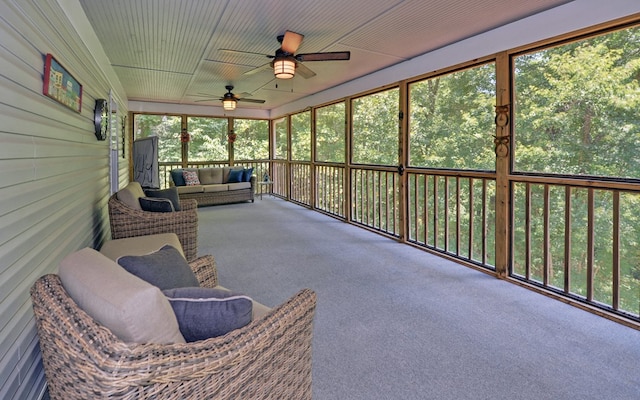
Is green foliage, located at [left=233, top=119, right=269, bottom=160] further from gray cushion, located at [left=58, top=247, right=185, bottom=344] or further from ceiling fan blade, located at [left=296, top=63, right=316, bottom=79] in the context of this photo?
gray cushion, located at [left=58, top=247, right=185, bottom=344]

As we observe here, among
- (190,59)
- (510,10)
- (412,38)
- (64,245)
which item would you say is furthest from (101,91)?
(510,10)

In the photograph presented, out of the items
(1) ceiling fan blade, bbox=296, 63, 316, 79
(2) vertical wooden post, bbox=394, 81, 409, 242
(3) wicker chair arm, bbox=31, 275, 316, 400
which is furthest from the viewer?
(2) vertical wooden post, bbox=394, 81, 409, 242

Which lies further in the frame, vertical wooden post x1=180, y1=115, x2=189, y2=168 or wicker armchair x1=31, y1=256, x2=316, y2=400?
vertical wooden post x1=180, y1=115, x2=189, y2=168

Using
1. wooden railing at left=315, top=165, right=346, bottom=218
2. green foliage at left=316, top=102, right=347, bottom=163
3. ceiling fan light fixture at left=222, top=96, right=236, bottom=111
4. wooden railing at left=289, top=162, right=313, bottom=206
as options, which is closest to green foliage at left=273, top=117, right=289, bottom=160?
green foliage at left=316, top=102, right=347, bottom=163

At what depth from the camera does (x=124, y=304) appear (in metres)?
0.99

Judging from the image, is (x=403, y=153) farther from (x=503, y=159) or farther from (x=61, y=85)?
(x=61, y=85)

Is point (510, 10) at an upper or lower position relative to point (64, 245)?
upper

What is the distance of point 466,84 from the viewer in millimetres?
7301

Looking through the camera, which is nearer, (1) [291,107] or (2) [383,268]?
(2) [383,268]

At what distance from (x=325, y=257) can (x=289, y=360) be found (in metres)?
2.89

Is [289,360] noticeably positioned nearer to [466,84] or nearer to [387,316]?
[387,316]

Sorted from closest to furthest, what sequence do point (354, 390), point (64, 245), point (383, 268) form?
point (354, 390)
point (64, 245)
point (383, 268)

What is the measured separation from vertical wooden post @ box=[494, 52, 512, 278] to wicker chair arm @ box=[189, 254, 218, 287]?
273cm

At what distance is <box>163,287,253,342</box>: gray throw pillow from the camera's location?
120 cm
